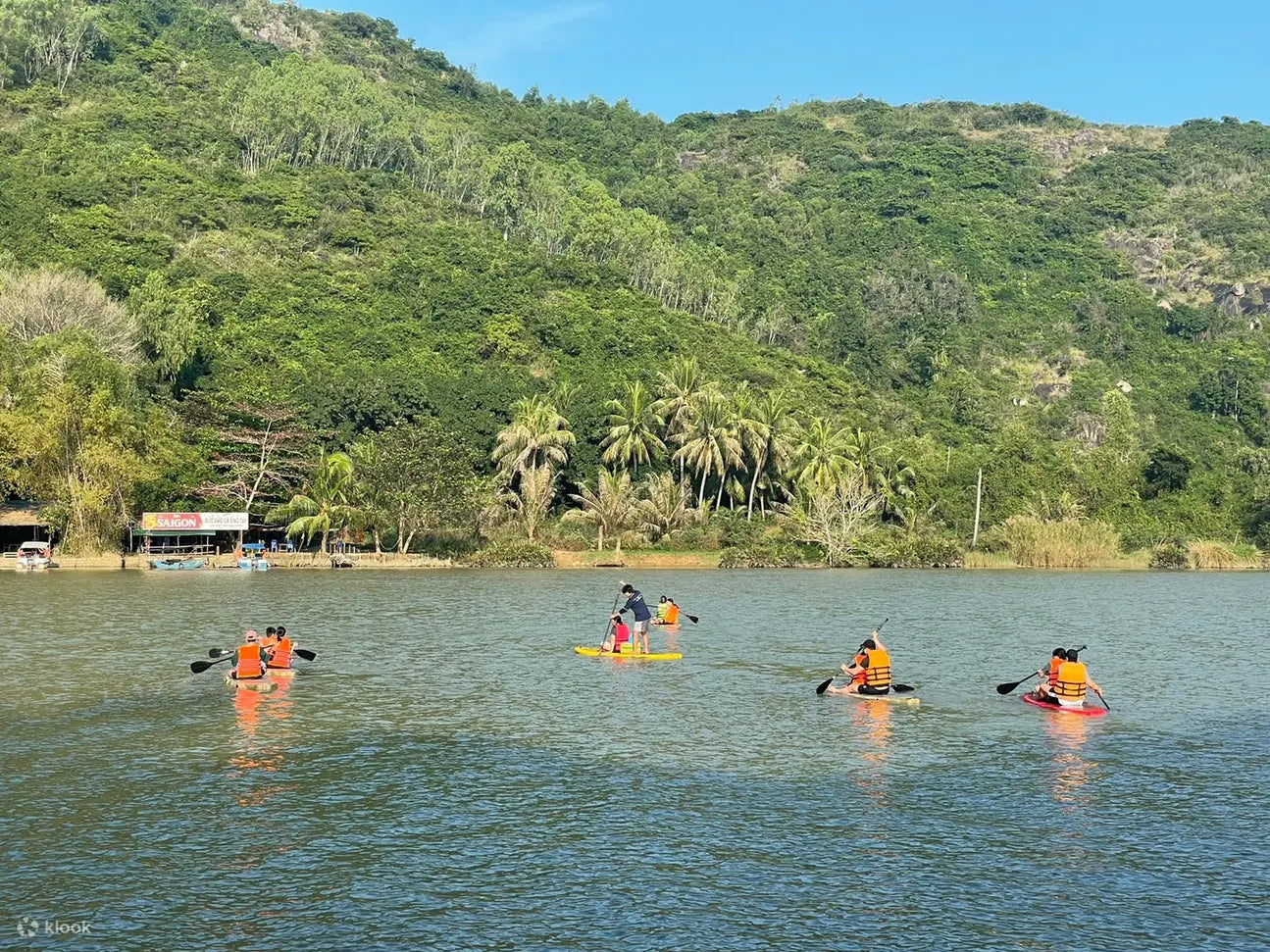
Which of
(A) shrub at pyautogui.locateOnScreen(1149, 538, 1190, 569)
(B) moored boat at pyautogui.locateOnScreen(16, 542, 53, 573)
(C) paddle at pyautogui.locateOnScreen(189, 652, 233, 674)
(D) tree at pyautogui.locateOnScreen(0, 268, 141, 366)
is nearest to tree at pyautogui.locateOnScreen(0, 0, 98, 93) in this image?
(D) tree at pyautogui.locateOnScreen(0, 268, 141, 366)

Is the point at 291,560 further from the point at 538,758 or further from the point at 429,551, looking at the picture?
the point at 538,758

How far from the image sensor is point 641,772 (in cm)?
2481

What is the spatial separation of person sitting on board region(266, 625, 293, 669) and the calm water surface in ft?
2.63

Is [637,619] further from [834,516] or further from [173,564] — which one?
[834,516]

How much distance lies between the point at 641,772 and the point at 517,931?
885cm

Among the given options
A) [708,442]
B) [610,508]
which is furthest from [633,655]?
[708,442]

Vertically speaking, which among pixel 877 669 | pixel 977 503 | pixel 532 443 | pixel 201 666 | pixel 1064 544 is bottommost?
pixel 201 666

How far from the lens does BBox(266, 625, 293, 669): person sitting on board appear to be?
36.1 m

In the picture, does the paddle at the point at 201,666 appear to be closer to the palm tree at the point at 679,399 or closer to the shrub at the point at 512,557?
the shrub at the point at 512,557

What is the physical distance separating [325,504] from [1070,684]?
67755 millimetres

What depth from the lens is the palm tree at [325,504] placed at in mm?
88875

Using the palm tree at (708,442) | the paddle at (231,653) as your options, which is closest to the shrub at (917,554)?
the palm tree at (708,442)

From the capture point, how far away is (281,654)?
3619 cm

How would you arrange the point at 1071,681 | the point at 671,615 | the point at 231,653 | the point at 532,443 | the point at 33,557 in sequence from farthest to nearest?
1. the point at 532,443
2. the point at 33,557
3. the point at 671,615
4. the point at 231,653
5. the point at 1071,681
